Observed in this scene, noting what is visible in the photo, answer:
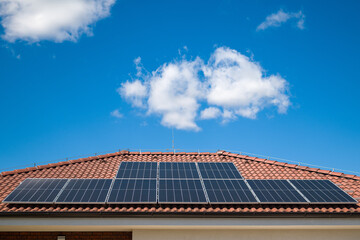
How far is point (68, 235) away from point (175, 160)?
25.6ft

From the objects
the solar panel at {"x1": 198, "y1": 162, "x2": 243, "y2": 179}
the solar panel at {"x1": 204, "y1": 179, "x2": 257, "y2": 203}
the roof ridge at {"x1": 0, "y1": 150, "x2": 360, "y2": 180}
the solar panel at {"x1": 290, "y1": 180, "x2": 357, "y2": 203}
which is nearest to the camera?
the solar panel at {"x1": 204, "y1": 179, "x2": 257, "y2": 203}

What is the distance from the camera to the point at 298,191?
41.6ft

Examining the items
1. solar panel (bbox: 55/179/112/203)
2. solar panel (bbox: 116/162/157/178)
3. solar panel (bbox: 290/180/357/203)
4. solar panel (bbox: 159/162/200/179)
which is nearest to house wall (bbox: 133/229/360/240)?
solar panel (bbox: 290/180/357/203)

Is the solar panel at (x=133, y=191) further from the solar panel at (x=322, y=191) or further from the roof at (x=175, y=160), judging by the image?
the solar panel at (x=322, y=191)

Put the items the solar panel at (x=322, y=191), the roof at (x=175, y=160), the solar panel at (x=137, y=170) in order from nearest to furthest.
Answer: the roof at (x=175, y=160)
the solar panel at (x=322, y=191)
the solar panel at (x=137, y=170)

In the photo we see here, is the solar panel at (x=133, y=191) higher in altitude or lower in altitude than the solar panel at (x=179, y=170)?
lower

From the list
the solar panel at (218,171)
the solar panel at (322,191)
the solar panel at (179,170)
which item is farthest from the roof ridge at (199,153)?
the solar panel at (179,170)

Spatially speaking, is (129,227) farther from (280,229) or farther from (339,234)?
(339,234)

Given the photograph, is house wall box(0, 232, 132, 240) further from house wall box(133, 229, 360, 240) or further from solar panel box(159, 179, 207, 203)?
solar panel box(159, 179, 207, 203)

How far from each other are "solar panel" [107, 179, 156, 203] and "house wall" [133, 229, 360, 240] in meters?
1.32

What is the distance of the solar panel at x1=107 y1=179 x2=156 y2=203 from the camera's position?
451 inches

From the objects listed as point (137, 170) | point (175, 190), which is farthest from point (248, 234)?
point (137, 170)

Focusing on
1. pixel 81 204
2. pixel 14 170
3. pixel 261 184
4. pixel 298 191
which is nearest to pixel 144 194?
pixel 81 204

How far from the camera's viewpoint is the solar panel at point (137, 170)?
13.9 meters
